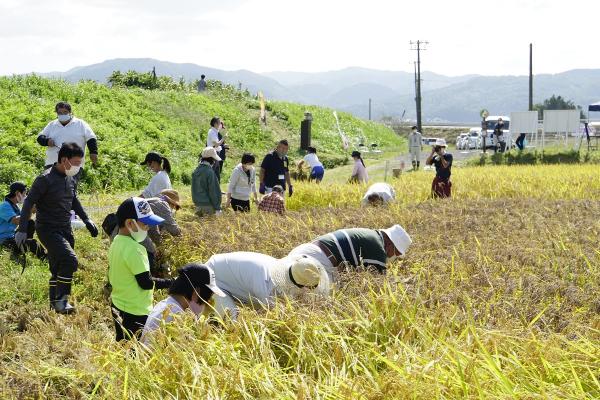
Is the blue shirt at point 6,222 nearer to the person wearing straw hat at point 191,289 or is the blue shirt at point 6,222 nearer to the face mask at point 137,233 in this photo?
the face mask at point 137,233

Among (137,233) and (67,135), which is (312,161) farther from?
(137,233)

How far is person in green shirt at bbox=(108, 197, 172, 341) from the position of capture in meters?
5.15

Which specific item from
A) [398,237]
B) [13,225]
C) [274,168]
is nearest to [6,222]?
[13,225]

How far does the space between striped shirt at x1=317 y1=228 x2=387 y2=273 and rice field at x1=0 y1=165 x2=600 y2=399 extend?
0.66ft

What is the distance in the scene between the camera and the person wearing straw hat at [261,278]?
5004 mm

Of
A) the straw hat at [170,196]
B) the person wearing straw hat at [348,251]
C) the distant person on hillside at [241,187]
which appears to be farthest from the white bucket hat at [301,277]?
the distant person on hillside at [241,187]

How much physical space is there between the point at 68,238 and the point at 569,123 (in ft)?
76.3

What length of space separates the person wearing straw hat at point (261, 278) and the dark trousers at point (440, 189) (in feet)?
21.5

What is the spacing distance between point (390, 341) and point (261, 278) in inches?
58.9

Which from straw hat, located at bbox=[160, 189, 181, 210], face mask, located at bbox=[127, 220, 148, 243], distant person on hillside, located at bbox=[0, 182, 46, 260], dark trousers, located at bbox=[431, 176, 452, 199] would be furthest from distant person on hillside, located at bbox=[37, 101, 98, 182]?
dark trousers, located at bbox=[431, 176, 452, 199]

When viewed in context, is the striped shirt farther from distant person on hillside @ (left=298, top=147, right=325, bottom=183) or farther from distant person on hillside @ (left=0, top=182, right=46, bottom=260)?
distant person on hillside @ (left=298, top=147, right=325, bottom=183)

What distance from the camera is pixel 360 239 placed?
5680 millimetres

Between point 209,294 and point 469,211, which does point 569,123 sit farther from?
point 209,294

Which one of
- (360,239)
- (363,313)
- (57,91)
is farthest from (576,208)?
(57,91)
